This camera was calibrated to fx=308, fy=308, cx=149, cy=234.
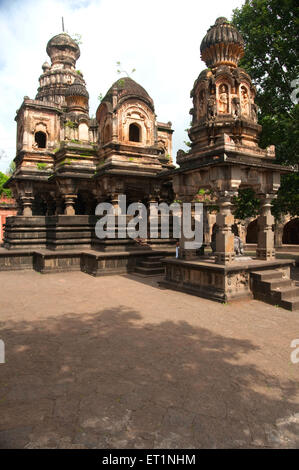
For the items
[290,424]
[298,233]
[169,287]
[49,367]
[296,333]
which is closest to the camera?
[290,424]

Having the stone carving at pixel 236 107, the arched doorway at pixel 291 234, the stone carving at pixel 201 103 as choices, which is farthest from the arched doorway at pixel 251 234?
the stone carving at pixel 236 107

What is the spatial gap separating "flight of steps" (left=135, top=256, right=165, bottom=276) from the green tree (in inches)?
252

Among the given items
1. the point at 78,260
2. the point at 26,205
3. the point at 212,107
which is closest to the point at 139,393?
the point at 212,107

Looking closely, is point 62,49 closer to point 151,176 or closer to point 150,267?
point 151,176

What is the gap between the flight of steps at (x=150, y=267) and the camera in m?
11.4

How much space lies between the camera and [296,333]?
5211 millimetres

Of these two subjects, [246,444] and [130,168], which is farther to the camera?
[130,168]

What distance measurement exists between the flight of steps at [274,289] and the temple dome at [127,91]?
395 inches

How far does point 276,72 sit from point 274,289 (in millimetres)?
12000

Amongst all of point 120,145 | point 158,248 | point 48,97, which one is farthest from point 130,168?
point 48,97

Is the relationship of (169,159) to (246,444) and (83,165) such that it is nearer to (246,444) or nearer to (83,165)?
(83,165)

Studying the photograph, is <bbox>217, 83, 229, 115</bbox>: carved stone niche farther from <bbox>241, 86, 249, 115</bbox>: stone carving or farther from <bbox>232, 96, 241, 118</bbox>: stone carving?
<bbox>241, 86, 249, 115</bbox>: stone carving

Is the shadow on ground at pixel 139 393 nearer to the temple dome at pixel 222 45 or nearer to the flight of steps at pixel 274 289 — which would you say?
the flight of steps at pixel 274 289

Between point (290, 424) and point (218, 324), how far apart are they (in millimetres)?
2809
